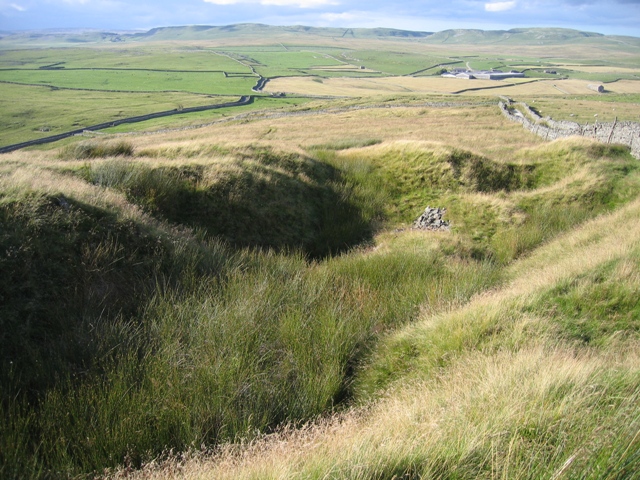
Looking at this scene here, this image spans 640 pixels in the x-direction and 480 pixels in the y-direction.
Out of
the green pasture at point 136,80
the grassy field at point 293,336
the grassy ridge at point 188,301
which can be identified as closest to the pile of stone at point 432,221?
the grassy field at point 293,336

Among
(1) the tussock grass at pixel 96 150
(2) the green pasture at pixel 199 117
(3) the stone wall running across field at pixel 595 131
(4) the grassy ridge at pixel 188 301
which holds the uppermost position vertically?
(2) the green pasture at pixel 199 117

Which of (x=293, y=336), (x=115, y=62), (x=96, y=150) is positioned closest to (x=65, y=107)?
(x=96, y=150)

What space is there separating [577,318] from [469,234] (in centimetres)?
550

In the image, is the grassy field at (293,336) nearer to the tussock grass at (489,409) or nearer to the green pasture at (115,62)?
the tussock grass at (489,409)

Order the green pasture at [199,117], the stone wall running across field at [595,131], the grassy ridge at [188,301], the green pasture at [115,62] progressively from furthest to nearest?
the green pasture at [115,62]
the green pasture at [199,117]
the stone wall running across field at [595,131]
the grassy ridge at [188,301]

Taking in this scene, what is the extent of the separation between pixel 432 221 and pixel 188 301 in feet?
27.0

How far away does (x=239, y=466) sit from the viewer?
3.08 m

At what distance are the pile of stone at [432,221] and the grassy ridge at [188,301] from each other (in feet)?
1.63

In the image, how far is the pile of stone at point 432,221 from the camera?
38.4 ft

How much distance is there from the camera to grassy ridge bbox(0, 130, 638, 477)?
3713 millimetres

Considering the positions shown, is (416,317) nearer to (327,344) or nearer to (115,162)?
(327,344)

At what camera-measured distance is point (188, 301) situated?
17.6 feet

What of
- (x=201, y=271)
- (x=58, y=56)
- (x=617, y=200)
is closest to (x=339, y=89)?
(x=617, y=200)

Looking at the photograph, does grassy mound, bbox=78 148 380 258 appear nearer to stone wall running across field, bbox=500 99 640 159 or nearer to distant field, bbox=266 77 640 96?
stone wall running across field, bbox=500 99 640 159
